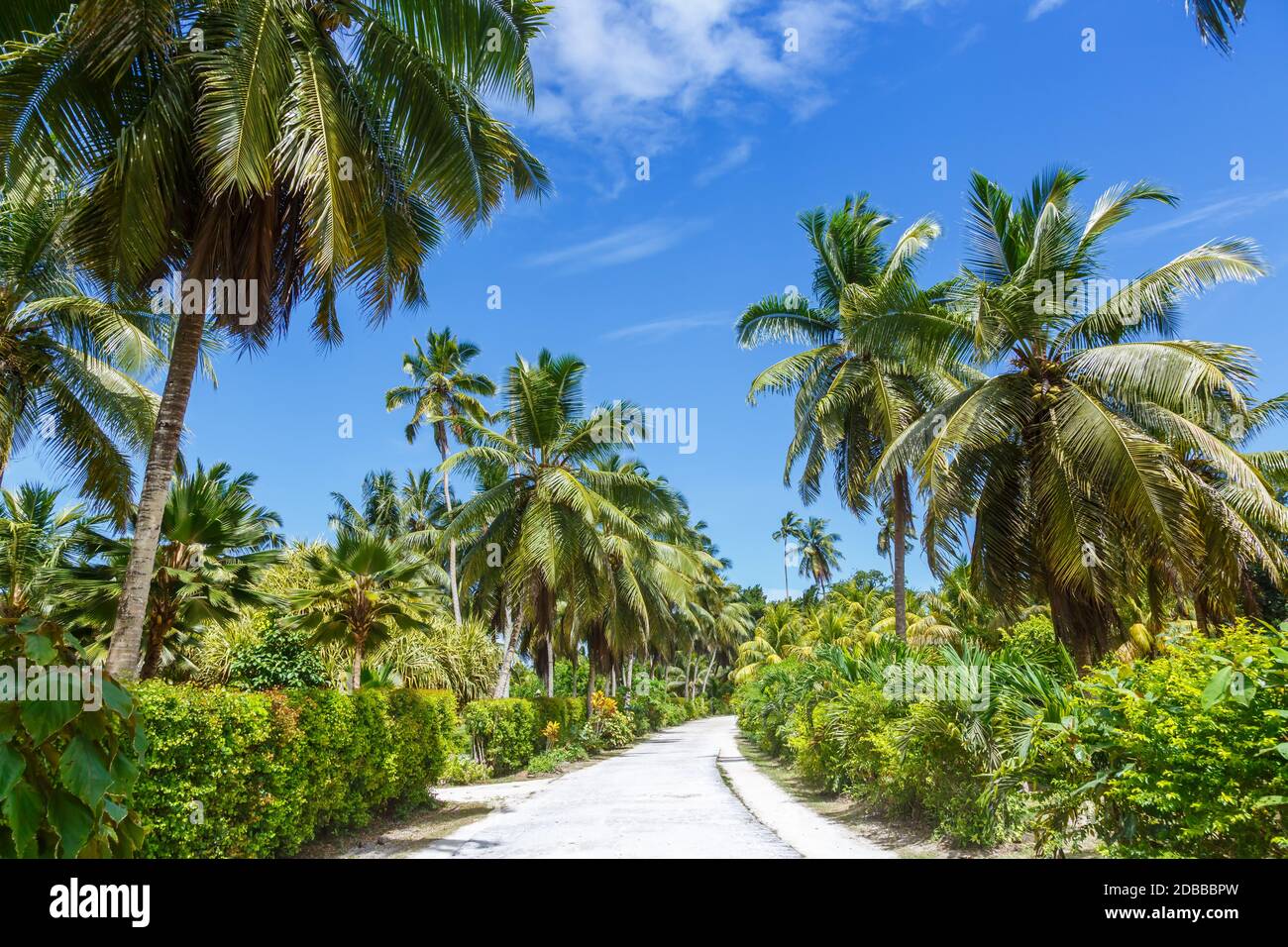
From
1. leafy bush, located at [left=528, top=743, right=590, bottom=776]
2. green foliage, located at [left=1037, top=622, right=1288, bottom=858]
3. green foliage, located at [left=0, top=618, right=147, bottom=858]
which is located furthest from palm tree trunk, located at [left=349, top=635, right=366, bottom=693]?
green foliage, located at [left=0, top=618, right=147, bottom=858]

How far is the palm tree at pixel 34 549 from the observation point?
11117mm

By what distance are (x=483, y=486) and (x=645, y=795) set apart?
1147cm

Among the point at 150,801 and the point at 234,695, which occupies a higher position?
the point at 234,695

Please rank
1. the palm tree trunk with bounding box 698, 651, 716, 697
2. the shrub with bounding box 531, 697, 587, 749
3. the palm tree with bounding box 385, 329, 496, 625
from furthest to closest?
the palm tree trunk with bounding box 698, 651, 716, 697 → the palm tree with bounding box 385, 329, 496, 625 → the shrub with bounding box 531, 697, 587, 749

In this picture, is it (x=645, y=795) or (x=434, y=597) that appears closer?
(x=645, y=795)

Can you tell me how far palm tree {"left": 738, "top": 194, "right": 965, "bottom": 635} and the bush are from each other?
40.6 ft

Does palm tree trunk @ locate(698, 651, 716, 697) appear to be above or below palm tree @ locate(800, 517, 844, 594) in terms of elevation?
below

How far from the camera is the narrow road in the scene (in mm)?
8484

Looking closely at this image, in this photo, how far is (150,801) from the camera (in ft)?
19.8

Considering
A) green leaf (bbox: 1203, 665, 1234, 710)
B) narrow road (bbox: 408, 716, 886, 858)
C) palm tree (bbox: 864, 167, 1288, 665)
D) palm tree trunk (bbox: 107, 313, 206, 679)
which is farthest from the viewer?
palm tree (bbox: 864, 167, 1288, 665)

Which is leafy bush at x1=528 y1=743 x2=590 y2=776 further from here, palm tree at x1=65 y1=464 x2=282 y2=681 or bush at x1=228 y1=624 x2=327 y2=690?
palm tree at x1=65 y1=464 x2=282 y2=681

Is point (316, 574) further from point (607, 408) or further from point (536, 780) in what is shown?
point (607, 408)

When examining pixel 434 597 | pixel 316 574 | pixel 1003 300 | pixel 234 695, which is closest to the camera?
pixel 234 695
